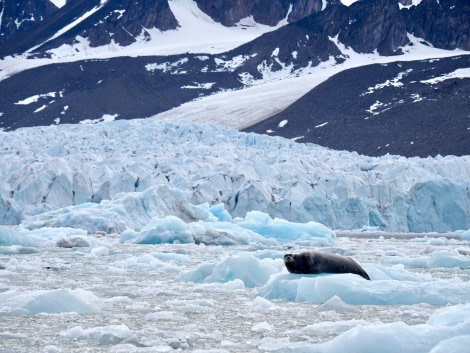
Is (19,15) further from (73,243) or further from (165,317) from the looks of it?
(165,317)

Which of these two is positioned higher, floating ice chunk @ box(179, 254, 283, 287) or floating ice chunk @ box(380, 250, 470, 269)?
floating ice chunk @ box(179, 254, 283, 287)

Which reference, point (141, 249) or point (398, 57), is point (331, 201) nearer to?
point (141, 249)

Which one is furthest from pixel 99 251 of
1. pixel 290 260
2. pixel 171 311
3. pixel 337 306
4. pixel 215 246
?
pixel 337 306

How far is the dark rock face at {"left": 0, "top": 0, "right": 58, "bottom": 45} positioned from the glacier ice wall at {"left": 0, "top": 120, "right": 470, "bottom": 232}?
4977 inches

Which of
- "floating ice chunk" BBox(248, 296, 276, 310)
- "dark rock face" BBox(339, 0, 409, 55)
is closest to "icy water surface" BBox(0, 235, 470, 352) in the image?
"floating ice chunk" BBox(248, 296, 276, 310)

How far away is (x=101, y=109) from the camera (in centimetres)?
6662

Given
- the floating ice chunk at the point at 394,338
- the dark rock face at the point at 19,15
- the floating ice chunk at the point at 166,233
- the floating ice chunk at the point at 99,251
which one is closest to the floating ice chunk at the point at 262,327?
the floating ice chunk at the point at 394,338

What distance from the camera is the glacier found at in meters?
3.51

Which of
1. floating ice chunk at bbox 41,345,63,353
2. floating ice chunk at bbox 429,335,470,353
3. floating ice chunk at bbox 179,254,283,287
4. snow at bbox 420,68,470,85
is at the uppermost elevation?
floating ice chunk at bbox 41,345,63,353

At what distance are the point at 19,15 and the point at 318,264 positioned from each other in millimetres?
153807

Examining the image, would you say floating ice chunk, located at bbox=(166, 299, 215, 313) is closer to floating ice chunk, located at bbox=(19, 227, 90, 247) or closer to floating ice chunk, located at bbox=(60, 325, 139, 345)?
floating ice chunk, located at bbox=(60, 325, 139, 345)

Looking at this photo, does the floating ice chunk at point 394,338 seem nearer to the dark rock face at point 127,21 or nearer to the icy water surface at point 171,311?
the icy water surface at point 171,311

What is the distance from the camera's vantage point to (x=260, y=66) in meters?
84.2

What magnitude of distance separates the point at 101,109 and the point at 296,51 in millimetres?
29698
